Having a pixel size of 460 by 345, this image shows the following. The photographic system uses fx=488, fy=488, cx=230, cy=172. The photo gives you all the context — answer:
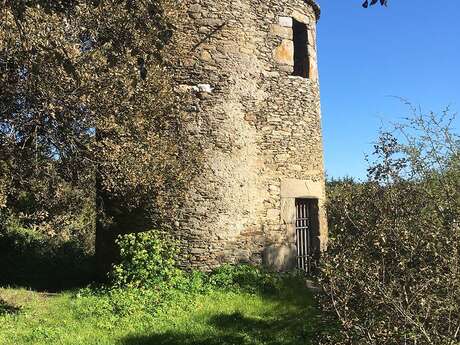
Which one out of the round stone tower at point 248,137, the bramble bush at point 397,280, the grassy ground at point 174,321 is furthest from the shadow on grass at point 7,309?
the bramble bush at point 397,280

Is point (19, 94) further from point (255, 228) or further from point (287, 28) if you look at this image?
point (287, 28)

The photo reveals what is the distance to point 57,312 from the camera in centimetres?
770

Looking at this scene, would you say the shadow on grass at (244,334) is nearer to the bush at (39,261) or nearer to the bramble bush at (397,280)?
the bramble bush at (397,280)

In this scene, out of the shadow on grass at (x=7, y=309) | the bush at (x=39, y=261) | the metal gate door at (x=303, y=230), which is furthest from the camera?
the bush at (x=39, y=261)

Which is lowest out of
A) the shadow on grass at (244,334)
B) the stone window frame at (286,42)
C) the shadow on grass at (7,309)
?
the shadow on grass at (244,334)

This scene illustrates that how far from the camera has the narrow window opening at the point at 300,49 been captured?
11031 mm

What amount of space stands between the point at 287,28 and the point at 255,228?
170 inches

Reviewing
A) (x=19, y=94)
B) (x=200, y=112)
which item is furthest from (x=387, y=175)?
(x=19, y=94)

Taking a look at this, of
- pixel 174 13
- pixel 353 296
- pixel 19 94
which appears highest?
pixel 174 13

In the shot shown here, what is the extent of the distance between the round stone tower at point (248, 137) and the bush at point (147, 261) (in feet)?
1.18

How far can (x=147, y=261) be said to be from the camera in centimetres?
858

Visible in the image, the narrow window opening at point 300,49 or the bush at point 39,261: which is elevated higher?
the narrow window opening at point 300,49

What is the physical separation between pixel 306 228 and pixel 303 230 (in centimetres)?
9

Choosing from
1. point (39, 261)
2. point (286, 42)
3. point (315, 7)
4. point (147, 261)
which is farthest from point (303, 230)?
point (39, 261)
